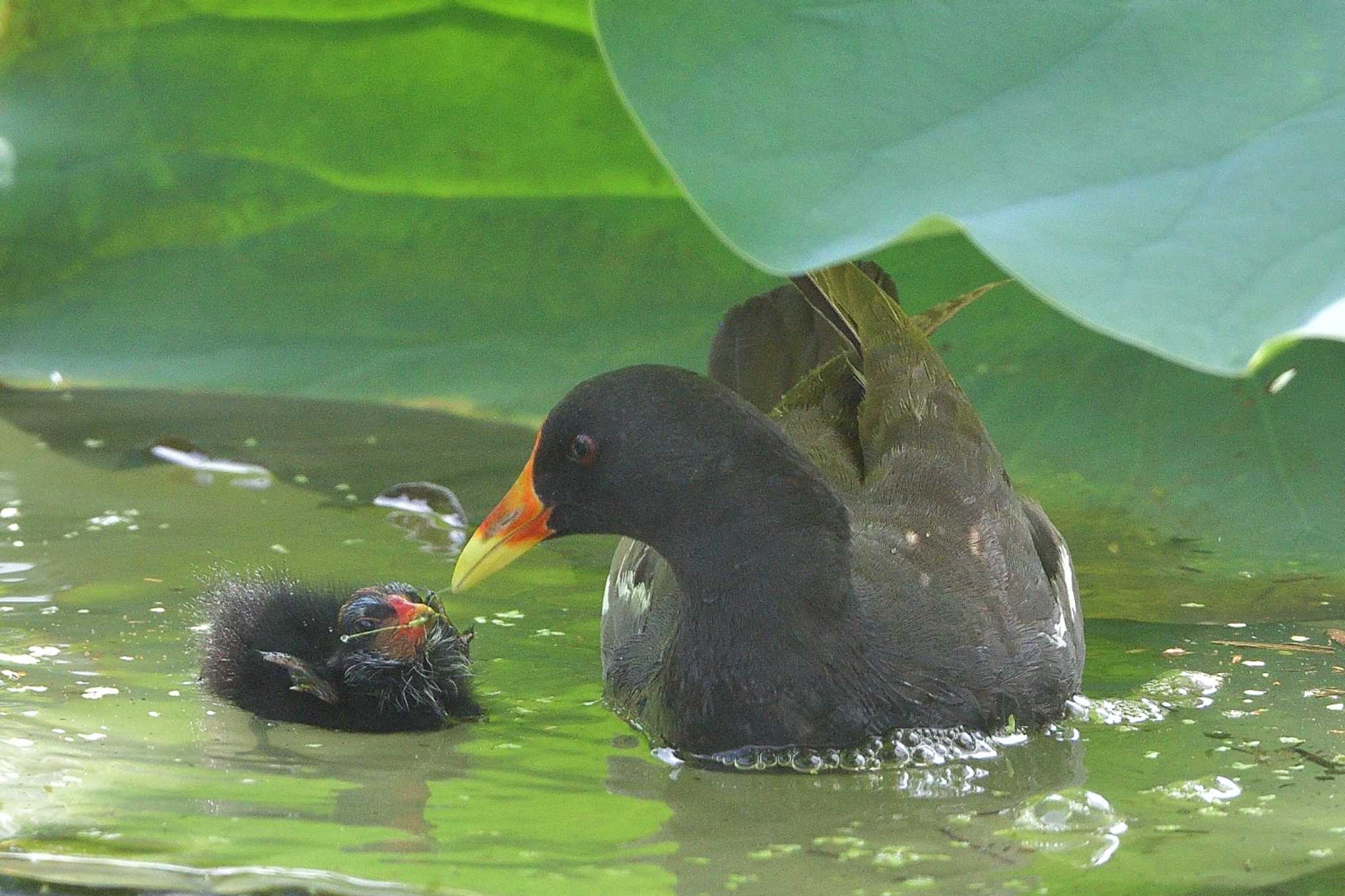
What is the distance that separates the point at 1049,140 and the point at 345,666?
1375 millimetres

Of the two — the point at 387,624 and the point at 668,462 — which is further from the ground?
the point at 668,462

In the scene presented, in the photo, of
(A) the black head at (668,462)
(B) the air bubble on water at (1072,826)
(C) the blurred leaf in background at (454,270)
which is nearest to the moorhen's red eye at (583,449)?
(A) the black head at (668,462)

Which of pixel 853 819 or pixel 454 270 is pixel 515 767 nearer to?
pixel 853 819

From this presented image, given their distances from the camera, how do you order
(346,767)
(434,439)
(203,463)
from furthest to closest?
(434,439) < (203,463) < (346,767)

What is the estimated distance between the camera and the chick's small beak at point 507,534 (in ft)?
8.86

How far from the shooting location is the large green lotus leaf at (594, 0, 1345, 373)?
1.64 meters

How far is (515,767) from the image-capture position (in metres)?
2.43

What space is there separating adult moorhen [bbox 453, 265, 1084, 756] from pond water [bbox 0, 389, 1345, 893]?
0.08 m

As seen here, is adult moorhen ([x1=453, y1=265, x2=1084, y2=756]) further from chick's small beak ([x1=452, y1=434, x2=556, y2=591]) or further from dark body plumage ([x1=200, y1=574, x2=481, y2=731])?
dark body plumage ([x1=200, y1=574, x2=481, y2=731])

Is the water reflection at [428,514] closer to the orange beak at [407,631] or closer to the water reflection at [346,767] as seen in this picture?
the orange beak at [407,631]

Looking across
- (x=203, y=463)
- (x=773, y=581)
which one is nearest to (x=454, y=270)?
(x=203, y=463)

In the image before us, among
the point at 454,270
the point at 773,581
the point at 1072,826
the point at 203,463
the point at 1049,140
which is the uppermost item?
the point at 454,270

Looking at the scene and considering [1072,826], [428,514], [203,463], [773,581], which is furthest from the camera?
[203,463]

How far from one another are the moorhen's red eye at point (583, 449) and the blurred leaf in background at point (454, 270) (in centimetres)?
100
